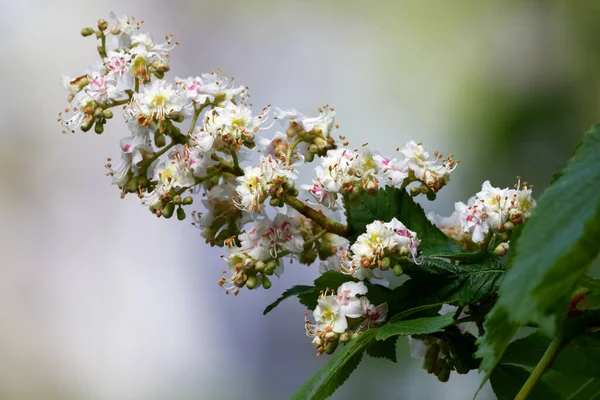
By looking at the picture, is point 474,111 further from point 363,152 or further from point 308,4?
point 363,152

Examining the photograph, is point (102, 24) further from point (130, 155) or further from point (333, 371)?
point (333, 371)

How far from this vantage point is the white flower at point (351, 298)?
453 mm

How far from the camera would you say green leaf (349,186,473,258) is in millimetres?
490

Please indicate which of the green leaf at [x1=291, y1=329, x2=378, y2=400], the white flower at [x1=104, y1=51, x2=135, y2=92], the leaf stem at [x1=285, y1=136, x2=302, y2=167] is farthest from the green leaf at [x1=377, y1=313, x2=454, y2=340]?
the white flower at [x1=104, y1=51, x2=135, y2=92]

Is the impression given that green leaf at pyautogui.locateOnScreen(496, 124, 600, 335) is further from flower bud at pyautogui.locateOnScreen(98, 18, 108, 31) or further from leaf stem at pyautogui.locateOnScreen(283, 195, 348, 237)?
flower bud at pyautogui.locateOnScreen(98, 18, 108, 31)

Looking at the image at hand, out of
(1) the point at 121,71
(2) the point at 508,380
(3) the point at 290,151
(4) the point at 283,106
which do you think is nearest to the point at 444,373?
(2) the point at 508,380

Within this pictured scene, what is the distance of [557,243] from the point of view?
0.75ft

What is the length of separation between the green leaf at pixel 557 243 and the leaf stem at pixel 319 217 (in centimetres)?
25

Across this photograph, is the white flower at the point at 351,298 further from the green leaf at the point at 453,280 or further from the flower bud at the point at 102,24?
the flower bud at the point at 102,24

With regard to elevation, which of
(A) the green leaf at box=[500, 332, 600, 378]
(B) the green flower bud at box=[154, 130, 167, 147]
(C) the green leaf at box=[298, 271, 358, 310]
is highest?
(B) the green flower bud at box=[154, 130, 167, 147]

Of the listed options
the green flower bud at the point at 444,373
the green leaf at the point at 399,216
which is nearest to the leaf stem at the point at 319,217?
the green leaf at the point at 399,216

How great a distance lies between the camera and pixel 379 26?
5.34 ft

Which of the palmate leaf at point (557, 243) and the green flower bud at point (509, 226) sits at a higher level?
the green flower bud at point (509, 226)

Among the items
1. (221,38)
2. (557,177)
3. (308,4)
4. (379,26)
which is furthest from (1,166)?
(557,177)
